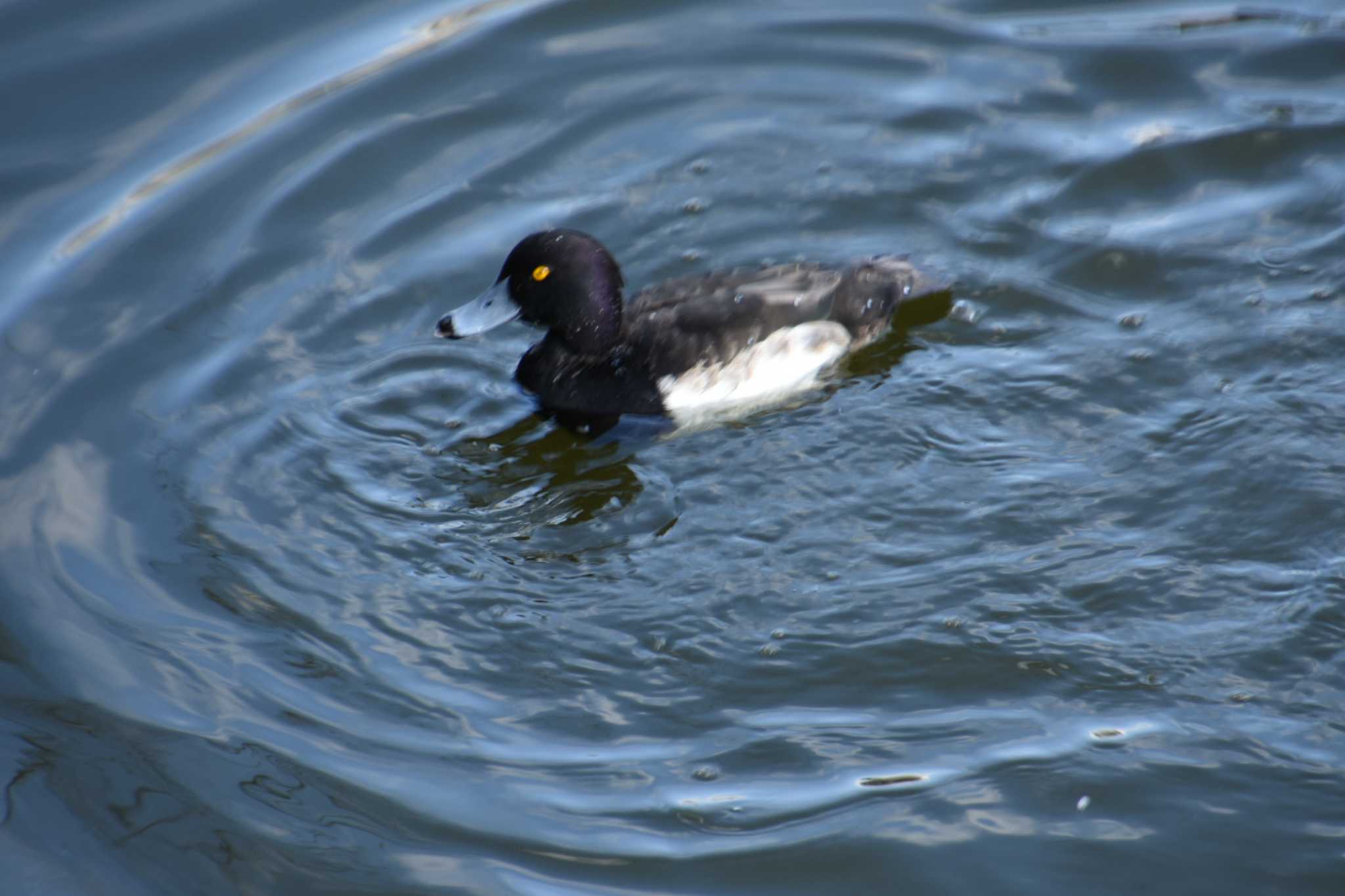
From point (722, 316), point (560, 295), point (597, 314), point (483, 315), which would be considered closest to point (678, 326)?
point (722, 316)

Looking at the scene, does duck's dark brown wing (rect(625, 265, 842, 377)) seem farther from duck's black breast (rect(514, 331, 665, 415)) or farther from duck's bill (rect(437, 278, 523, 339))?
duck's bill (rect(437, 278, 523, 339))

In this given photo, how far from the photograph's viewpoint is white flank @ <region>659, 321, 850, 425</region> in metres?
6.51

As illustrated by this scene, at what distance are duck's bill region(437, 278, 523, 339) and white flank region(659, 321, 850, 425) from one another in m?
0.80

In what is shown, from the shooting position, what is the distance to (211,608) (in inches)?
216

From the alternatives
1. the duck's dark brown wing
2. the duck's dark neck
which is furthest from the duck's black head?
the duck's dark brown wing

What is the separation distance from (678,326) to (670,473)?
0.72 m

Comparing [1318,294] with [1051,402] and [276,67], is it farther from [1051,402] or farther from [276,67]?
[276,67]

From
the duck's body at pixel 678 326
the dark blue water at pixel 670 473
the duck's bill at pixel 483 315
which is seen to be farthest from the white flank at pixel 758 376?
the duck's bill at pixel 483 315

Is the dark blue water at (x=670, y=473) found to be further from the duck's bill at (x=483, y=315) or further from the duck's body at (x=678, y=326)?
the duck's bill at (x=483, y=315)

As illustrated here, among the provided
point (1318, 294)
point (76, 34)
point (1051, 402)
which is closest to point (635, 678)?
point (1051, 402)

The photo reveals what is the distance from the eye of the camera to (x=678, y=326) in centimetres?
654

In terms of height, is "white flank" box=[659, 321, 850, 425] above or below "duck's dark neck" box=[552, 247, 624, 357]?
below

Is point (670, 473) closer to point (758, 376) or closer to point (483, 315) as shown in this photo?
point (758, 376)

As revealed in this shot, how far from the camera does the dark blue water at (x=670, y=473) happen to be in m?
4.57
